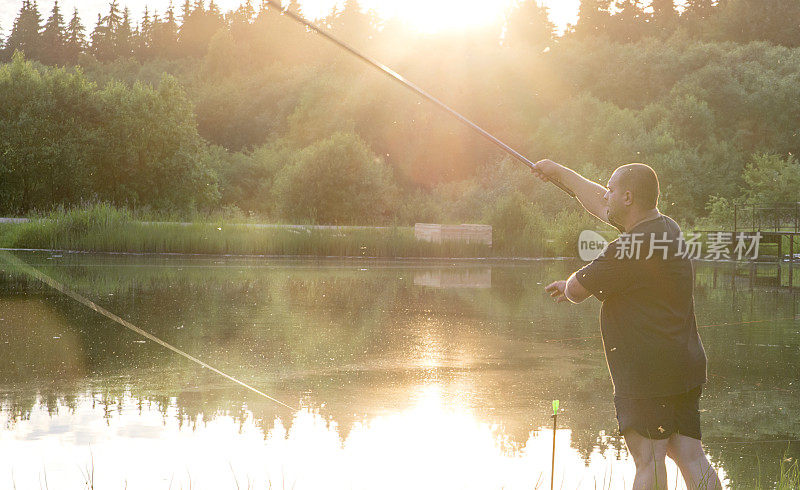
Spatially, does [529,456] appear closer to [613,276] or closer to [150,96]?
[613,276]

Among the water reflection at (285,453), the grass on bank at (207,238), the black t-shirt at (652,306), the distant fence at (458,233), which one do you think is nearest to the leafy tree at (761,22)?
the distant fence at (458,233)

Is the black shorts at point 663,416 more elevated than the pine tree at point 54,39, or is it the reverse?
the pine tree at point 54,39

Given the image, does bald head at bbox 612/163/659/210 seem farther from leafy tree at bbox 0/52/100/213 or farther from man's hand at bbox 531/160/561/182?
leafy tree at bbox 0/52/100/213

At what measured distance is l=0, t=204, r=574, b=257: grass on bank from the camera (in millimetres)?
25589

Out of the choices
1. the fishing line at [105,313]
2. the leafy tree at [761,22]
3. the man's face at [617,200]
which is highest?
the leafy tree at [761,22]

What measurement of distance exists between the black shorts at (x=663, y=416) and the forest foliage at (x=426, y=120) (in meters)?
24.4

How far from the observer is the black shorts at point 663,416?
3.92 meters

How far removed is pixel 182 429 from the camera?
6191mm

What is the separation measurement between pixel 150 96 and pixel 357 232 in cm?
2348

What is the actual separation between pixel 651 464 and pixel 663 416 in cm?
23

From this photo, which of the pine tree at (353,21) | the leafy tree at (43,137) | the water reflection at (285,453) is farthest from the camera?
the pine tree at (353,21)

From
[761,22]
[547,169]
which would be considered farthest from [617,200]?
[761,22]

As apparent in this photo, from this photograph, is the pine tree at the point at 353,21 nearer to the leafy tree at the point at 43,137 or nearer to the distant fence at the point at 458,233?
the leafy tree at the point at 43,137

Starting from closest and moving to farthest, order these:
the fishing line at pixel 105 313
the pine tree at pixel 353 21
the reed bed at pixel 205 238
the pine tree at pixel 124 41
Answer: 1. the fishing line at pixel 105 313
2. the reed bed at pixel 205 238
3. the pine tree at pixel 353 21
4. the pine tree at pixel 124 41
